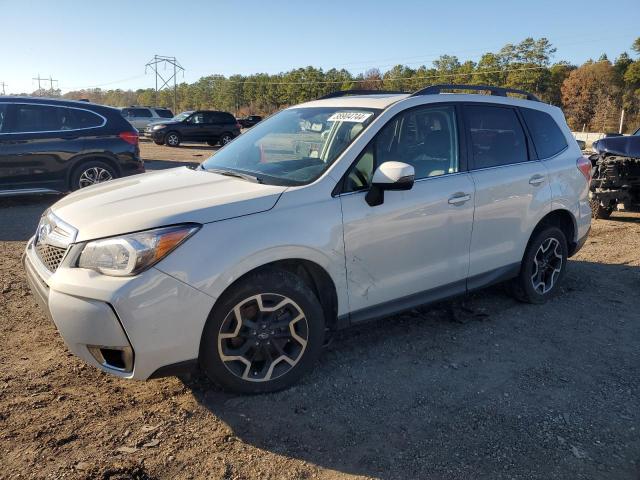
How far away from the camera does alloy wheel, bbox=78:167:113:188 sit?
9.03 m

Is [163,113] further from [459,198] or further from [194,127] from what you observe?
[459,198]

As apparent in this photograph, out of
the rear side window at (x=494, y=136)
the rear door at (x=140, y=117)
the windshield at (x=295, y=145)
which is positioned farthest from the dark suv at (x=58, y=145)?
the rear door at (x=140, y=117)

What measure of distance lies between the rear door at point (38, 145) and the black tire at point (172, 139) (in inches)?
628

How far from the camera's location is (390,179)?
3336 millimetres

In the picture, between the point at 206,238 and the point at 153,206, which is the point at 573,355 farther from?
the point at 153,206

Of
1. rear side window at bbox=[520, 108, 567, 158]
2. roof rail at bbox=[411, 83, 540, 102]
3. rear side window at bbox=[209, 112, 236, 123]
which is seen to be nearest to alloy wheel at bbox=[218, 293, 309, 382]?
roof rail at bbox=[411, 83, 540, 102]

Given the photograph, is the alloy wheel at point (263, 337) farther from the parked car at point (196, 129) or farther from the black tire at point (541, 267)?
the parked car at point (196, 129)

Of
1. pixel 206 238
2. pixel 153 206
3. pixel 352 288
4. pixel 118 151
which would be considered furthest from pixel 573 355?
pixel 118 151

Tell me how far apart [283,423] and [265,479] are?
46cm

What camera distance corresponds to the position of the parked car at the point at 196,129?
2450cm

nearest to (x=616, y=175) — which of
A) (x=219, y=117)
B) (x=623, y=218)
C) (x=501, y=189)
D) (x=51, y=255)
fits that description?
(x=623, y=218)

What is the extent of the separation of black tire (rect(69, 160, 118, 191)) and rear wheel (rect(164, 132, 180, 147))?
626 inches

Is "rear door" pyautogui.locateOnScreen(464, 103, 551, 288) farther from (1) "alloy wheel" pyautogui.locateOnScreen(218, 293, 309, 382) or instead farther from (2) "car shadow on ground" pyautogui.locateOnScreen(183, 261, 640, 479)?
(1) "alloy wheel" pyautogui.locateOnScreen(218, 293, 309, 382)

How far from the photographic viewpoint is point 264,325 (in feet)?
10.4
